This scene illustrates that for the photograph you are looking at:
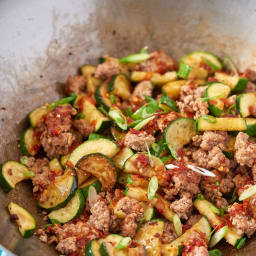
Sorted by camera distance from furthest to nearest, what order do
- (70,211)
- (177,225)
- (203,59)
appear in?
(203,59), (70,211), (177,225)

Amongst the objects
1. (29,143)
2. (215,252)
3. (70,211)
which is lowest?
(215,252)

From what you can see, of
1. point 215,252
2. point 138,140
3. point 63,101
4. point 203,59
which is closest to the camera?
point 215,252

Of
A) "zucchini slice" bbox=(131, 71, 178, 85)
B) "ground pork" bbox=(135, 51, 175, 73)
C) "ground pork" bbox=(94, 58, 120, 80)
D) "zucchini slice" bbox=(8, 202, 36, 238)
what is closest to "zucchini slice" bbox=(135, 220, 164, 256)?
"zucchini slice" bbox=(8, 202, 36, 238)

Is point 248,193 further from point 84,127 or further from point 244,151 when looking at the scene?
point 84,127

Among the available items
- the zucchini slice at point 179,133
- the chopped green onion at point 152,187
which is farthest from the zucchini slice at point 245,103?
the chopped green onion at point 152,187

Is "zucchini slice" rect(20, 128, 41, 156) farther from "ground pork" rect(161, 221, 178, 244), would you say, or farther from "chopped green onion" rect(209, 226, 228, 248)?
"chopped green onion" rect(209, 226, 228, 248)

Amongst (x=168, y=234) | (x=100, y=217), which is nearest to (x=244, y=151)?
(x=168, y=234)

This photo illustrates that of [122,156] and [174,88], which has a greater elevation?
[174,88]
